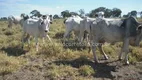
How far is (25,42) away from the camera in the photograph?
1365 cm

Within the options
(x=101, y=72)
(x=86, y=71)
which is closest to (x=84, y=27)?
(x=101, y=72)

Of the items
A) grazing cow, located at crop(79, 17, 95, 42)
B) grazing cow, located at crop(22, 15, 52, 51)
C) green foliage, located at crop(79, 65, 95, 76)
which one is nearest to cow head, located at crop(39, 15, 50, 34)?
grazing cow, located at crop(22, 15, 52, 51)

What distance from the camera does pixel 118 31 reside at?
8.62 metres

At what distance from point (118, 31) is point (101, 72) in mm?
1916

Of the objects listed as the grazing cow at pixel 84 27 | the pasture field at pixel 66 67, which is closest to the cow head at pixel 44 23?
the pasture field at pixel 66 67

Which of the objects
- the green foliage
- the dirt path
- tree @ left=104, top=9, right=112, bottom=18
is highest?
tree @ left=104, top=9, right=112, bottom=18

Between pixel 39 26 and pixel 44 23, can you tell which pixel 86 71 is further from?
pixel 39 26

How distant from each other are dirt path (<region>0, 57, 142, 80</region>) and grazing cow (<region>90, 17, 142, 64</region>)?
1.67ft

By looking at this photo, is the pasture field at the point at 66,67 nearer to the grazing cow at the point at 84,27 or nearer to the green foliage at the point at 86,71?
the green foliage at the point at 86,71

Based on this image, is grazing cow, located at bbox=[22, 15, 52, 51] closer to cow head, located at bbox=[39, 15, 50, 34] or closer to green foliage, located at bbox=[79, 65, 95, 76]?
cow head, located at bbox=[39, 15, 50, 34]

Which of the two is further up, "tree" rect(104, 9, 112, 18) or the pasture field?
"tree" rect(104, 9, 112, 18)

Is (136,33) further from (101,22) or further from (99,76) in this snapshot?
(99,76)

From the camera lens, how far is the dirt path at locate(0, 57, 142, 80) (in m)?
7.26

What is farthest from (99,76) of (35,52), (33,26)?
(33,26)
